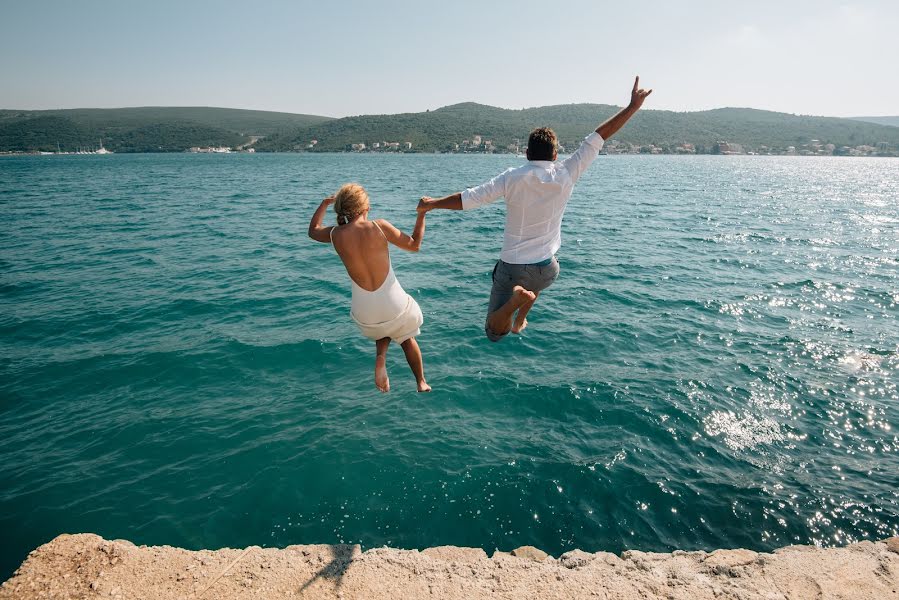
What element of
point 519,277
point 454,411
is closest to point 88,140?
point 454,411

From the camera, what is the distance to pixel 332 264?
815 inches

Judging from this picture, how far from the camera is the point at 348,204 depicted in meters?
5.02

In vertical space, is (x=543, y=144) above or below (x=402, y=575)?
above

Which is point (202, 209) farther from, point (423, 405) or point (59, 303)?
point (423, 405)

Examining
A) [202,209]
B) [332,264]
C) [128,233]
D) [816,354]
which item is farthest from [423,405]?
[202,209]

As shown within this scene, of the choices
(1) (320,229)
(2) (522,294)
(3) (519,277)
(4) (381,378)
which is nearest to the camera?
(1) (320,229)

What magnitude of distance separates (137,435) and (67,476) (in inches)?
47.0

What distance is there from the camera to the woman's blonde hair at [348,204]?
5.02 metres

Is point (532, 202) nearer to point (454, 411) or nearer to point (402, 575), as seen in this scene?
point (402, 575)

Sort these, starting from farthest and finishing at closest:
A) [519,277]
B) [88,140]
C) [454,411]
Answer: [88,140]
[454,411]
[519,277]

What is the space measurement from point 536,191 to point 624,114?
1.27 meters

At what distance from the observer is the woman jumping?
5.06 m

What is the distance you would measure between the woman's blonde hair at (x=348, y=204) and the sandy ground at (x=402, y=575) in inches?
157

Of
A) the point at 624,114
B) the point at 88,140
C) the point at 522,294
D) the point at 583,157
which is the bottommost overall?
the point at 522,294
